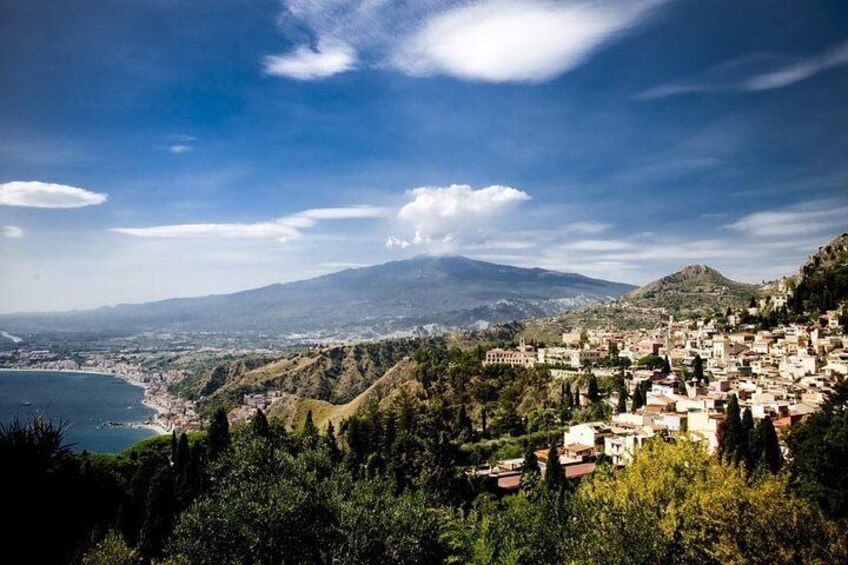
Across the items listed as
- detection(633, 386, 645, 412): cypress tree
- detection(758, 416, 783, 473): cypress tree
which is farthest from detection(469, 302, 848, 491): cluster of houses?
detection(758, 416, 783, 473): cypress tree

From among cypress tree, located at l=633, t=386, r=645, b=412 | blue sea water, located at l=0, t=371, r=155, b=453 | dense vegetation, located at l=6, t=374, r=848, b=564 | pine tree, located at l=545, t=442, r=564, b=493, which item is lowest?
blue sea water, located at l=0, t=371, r=155, b=453

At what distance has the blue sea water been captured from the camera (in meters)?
104

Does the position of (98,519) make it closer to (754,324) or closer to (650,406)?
(650,406)

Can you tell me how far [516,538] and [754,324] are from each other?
253 ft

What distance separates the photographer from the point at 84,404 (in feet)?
459

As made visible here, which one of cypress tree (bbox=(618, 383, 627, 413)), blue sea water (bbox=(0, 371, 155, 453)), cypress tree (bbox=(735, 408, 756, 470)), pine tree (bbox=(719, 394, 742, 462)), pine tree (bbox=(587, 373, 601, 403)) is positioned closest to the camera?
cypress tree (bbox=(735, 408, 756, 470))

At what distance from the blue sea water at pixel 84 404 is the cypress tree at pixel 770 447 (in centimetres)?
8220

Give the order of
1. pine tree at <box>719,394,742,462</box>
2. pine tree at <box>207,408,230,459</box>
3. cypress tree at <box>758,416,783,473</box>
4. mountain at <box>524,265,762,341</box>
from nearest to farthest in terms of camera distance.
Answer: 1. cypress tree at <box>758,416,783,473</box>
2. pine tree at <box>719,394,742,462</box>
3. pine tree at <box>207,408,230,459</box>
4. mountain at <box>524,265,762,341</box>

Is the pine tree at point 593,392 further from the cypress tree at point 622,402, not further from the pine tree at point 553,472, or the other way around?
the pine tree at point 553,472

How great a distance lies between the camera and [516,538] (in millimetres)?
15445

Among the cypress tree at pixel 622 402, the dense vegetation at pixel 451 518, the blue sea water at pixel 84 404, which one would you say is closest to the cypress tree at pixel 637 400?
the cypress tree at pixel 622 402

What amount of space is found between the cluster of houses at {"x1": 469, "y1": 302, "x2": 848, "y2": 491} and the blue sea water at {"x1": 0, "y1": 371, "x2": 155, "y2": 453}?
69558mm

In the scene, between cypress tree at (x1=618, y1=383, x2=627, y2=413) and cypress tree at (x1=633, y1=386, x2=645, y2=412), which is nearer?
cypress tree at (x1=633, y1=386, x2=645, y2=412)

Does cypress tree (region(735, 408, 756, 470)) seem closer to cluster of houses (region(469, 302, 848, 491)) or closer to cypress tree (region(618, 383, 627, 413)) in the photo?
cluster of houses (region(469, 302, 848, 491))
